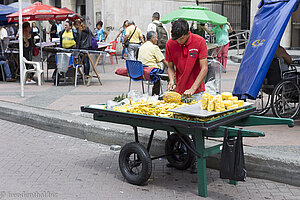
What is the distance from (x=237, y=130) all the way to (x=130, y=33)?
10451mm

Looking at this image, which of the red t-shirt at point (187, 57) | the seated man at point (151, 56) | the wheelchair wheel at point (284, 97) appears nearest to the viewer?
the red t-shirt at point (187, 57)

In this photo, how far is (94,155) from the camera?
6.71 m

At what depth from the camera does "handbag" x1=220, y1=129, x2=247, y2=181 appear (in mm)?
4441

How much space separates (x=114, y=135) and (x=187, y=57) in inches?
83.2

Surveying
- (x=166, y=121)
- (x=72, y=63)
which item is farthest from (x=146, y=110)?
(x=72, y=63)

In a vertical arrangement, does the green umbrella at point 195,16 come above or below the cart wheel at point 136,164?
above

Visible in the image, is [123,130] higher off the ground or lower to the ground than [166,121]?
lower

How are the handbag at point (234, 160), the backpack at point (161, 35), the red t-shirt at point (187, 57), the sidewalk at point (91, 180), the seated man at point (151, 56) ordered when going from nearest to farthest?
1. the handbag at point (234, 160)
2. the sidewalk at point (91, 180)
3. the red t-shirt at point (187, 57)
4. the seated man at point (151, 56)
5. the backpack at point (161, 35)

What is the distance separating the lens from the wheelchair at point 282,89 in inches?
296

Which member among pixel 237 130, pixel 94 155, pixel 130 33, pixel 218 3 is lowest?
pixel 94 155

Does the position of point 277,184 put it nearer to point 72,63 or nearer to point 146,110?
point 146,110

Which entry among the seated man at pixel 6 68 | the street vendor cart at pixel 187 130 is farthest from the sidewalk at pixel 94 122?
the street vendor cart at pixel 187 130

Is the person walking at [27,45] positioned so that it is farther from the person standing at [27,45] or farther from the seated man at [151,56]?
the seated man at [151,56]

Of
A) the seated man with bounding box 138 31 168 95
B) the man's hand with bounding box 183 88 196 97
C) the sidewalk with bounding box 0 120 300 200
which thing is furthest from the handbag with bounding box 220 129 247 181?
the seated man with bounding box 138 31 168 95
